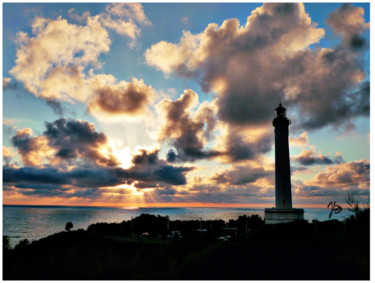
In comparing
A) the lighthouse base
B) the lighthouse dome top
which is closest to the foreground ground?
the lighthouse base

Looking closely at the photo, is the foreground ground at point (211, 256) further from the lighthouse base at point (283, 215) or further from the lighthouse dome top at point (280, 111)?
the lighthouse dome top at point (280, 111)

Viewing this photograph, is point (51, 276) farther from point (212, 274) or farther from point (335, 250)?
point (335, 250)

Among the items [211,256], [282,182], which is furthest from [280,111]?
[211,256]

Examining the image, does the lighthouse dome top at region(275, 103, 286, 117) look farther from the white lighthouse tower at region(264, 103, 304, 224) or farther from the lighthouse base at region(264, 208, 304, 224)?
the lighthouse base at region(264, 208, 304, 224)

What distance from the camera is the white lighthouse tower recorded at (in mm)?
39150

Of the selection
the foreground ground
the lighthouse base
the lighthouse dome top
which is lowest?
the foreground ground

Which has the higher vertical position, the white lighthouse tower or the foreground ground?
the white lighthouse tower

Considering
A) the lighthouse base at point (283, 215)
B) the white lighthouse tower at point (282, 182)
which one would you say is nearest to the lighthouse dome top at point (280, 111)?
the white lighthouse tower at point (282, 182)

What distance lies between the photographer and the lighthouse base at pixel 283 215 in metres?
38.9

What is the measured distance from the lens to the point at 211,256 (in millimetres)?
26188

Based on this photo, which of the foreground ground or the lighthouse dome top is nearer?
the foreground ground

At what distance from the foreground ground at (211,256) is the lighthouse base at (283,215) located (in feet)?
20.0

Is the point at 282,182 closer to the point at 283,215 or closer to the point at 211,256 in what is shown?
the point at 283,215

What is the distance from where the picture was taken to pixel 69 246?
3344cm
